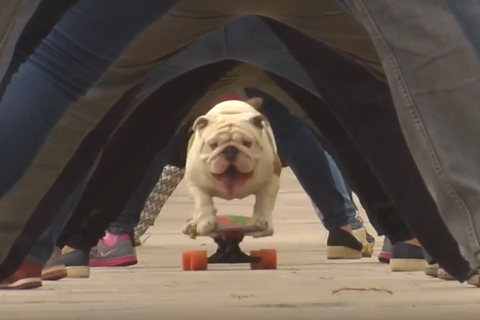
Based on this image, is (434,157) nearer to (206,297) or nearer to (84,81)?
(84,81)

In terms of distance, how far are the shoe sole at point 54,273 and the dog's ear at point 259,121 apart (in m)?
0.66

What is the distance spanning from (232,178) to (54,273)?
67 cm

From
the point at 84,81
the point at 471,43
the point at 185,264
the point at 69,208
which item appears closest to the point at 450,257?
the point at 471,43

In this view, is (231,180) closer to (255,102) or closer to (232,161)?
(232,161)

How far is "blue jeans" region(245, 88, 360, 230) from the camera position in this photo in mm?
2477

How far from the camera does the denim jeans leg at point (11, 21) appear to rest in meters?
0.82

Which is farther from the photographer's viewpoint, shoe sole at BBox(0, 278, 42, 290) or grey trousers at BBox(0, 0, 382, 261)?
shoe sole at BBox(0, 278, 42, 290)

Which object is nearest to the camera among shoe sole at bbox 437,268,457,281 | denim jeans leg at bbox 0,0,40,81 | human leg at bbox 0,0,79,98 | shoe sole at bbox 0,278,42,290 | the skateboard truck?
denim jeans leg at bbox 0,0,40,81

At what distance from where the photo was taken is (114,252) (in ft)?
8.21

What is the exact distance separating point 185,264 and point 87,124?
1.07m

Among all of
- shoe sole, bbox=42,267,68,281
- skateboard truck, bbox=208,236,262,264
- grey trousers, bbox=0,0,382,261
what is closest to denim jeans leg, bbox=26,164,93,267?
shoe sole, bbox=42,267,68,281

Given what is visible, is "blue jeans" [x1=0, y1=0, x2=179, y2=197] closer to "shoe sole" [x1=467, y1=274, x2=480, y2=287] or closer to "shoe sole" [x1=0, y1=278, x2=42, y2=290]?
"shoe sole" [x1=0, y1=278, x2=42, y2=290]

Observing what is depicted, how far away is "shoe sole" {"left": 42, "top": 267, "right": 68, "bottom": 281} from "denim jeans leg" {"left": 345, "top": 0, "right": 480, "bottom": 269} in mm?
1216

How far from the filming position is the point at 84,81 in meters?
1.09
